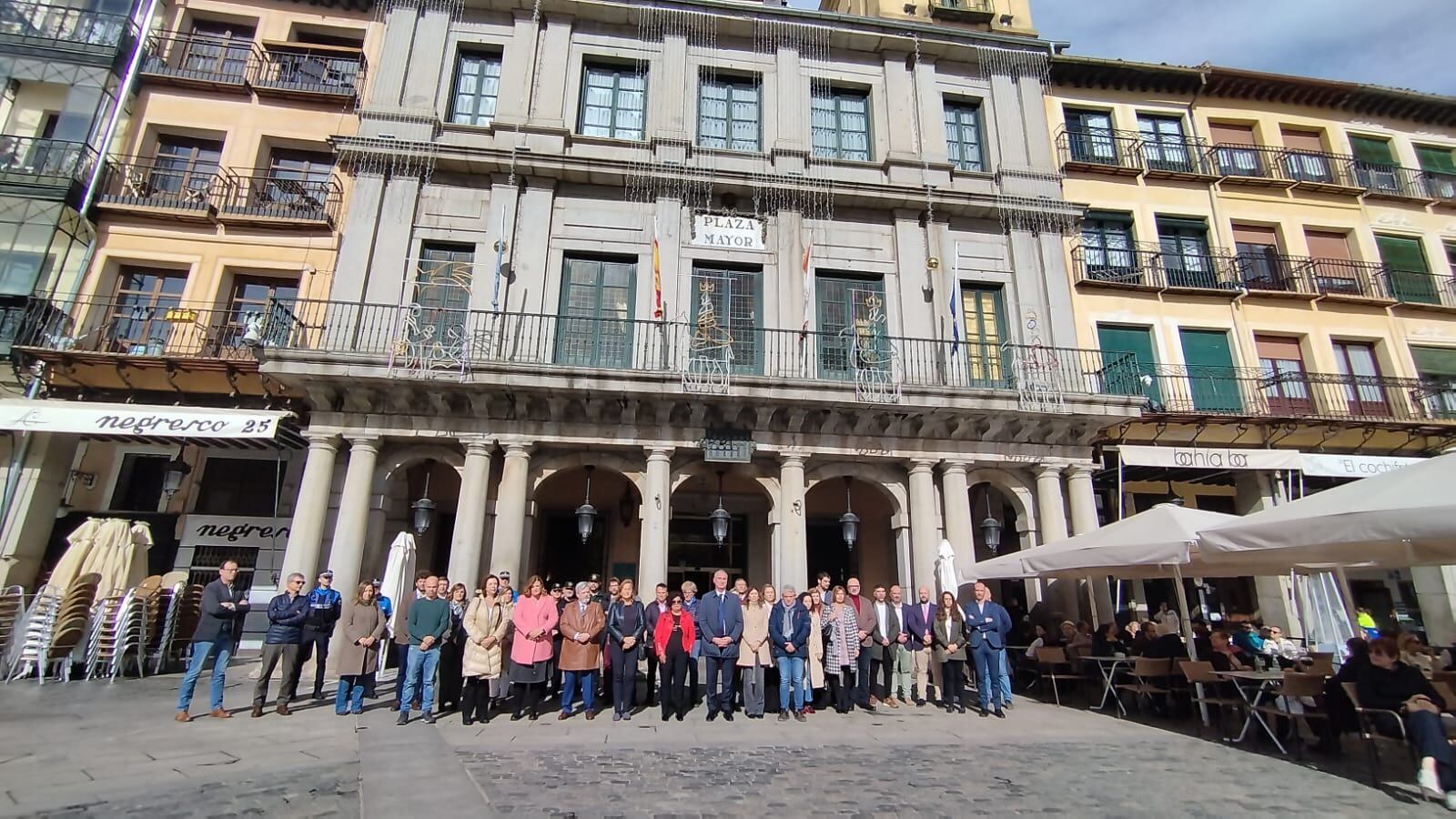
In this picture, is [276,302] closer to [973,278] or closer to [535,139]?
[535,139]

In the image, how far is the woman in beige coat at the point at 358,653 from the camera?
343 inches

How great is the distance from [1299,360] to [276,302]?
2405 cm

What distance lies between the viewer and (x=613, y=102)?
16391 millimetres

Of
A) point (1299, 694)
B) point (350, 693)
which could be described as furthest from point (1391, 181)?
point (350, 693)

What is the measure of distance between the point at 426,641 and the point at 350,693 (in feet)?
4.82

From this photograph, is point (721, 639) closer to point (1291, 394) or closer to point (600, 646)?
point (600, 646)

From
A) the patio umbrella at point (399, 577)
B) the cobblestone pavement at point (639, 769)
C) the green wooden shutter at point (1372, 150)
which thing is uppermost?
the green wooden shutter at point (1372, 150)

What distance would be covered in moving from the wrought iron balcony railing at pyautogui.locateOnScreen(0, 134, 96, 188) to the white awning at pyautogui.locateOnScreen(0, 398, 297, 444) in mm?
5095

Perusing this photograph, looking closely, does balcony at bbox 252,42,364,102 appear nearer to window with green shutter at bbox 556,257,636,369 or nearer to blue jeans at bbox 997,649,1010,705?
window with green shutter at bbox 556,257,636,369

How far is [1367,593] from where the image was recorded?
17422 mm

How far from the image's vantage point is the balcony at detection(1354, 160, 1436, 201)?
19.5m

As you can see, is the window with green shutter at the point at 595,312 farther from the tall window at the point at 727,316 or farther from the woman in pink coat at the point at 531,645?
the woman in pink coat at the point at 531,645

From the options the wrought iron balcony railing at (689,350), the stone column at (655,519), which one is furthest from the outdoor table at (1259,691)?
the stone column at (655,519)

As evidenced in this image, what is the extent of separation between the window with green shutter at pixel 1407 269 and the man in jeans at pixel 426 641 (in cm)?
2450
